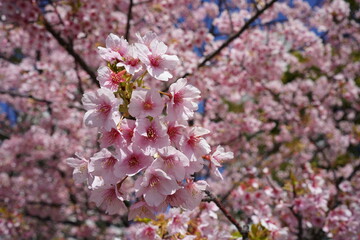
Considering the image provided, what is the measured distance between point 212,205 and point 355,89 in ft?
21.5

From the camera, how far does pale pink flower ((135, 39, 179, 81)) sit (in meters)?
1.54

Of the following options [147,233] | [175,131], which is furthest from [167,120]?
[147,233]

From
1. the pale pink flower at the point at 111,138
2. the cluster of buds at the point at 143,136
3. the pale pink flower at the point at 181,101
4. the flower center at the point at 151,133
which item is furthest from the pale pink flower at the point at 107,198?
the pale pink flower at the point at 181,101

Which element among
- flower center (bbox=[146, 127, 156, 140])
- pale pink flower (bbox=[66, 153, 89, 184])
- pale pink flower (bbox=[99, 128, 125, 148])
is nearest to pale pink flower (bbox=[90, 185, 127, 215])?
pale pink flower (bbox=[66, 153, 89, 184])

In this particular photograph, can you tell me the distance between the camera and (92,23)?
17.1 feet

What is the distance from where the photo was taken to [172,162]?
1.47 meters

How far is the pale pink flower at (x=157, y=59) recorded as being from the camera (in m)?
1.54

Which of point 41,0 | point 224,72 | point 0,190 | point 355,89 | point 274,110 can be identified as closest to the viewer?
point 41,0

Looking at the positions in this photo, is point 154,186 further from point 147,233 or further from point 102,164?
point 147,233

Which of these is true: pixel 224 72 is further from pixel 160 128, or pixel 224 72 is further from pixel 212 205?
pixel 160 128

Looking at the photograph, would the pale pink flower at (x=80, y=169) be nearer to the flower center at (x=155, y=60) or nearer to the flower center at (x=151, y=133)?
the flower center at (x=151, y=133)

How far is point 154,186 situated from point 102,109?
430 mm

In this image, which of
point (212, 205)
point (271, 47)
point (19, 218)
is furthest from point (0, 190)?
point (271, 47)

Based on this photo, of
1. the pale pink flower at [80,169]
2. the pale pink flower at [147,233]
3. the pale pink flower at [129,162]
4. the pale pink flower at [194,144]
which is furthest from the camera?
the pale pink flower at [147,233]
